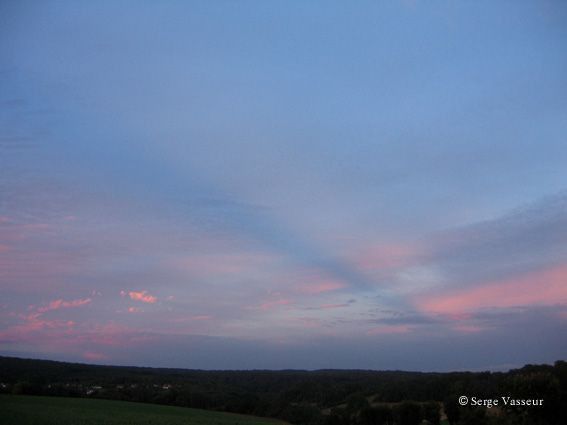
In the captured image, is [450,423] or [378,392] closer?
[450,423]

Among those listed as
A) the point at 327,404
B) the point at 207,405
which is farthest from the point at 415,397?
the point at 207,405

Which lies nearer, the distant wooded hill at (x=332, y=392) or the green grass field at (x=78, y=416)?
the distant wooded hill at (x=332, y=392)

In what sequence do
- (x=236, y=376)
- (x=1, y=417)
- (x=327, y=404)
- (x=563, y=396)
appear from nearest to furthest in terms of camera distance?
(x=563, y=396) < (x=1, y=417) < (x=327, y=404) < (x=236, y=376)

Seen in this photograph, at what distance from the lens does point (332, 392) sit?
8656cm

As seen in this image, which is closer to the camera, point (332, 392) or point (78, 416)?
point (78, 416)

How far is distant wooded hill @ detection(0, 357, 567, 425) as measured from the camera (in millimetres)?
30361

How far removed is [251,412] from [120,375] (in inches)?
1388

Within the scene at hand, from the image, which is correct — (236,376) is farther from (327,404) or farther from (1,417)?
(1,417)

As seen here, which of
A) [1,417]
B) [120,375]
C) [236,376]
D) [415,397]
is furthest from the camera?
[236,376]

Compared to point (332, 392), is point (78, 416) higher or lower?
higher

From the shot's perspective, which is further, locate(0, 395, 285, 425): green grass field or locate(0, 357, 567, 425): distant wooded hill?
locate(0, 395, 285, 425): green grass field

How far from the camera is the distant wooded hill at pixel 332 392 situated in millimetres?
30361

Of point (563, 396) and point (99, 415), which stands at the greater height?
point (563, 396)

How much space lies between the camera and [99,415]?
48312 mm
